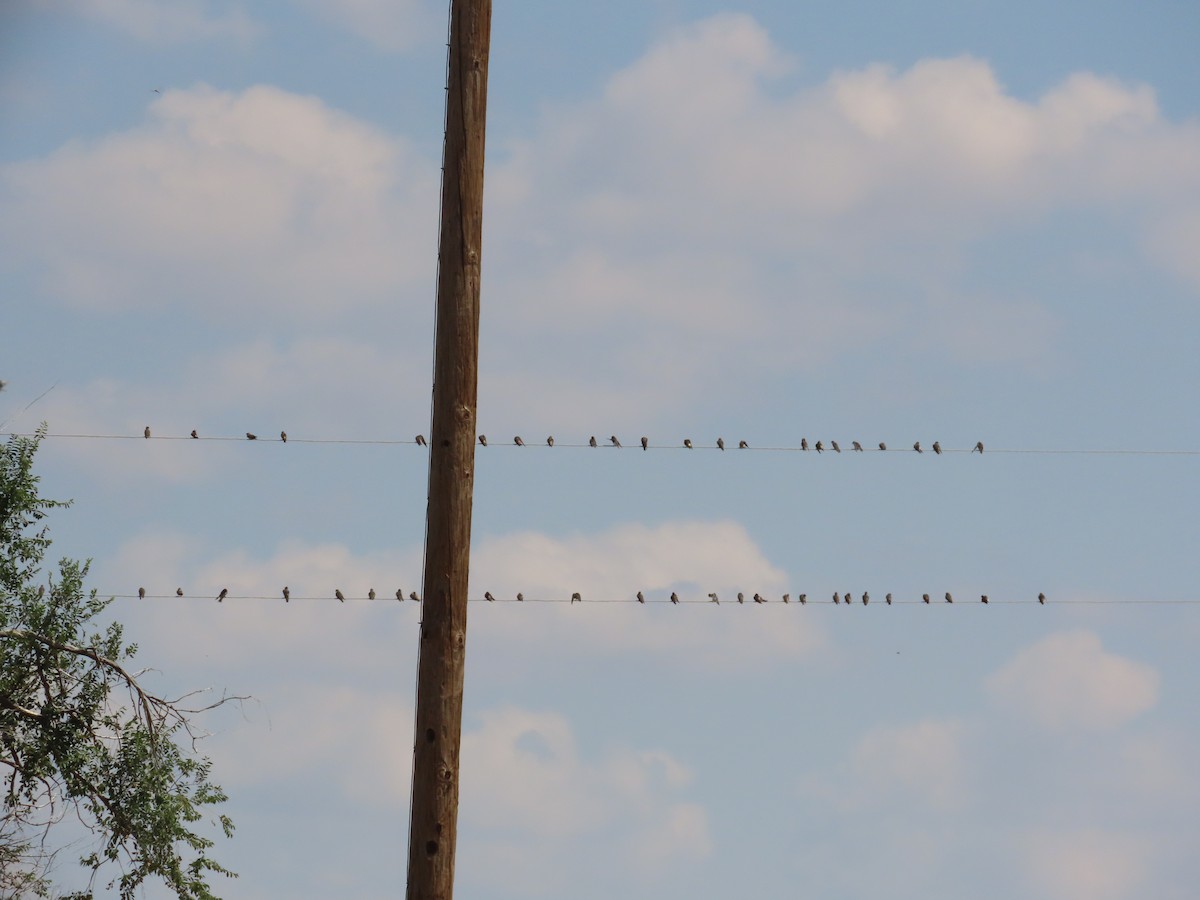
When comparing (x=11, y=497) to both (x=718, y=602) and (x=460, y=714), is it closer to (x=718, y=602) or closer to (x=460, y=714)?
(x=718, y=602)

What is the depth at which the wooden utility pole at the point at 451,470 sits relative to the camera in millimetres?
9250

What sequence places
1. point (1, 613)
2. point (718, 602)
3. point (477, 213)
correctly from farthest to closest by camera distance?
point (718, 602) < point (1, 613) < point (477, 213)

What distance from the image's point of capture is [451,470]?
9625mm

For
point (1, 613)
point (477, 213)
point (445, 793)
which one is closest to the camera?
point (445, 793)

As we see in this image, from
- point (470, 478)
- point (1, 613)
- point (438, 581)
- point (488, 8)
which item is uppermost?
point (488, 8)

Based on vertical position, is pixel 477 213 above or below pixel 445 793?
above

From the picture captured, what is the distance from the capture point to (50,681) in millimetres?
21344

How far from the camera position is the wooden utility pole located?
925cm

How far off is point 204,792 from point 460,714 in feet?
45.9

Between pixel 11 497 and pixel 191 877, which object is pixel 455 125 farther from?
pixel 191 877

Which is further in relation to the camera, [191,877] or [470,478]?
[191,877]

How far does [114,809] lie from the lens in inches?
852

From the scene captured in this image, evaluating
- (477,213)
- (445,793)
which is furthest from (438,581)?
(477,213)

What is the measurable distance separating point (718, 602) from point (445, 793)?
1357 centimetres
